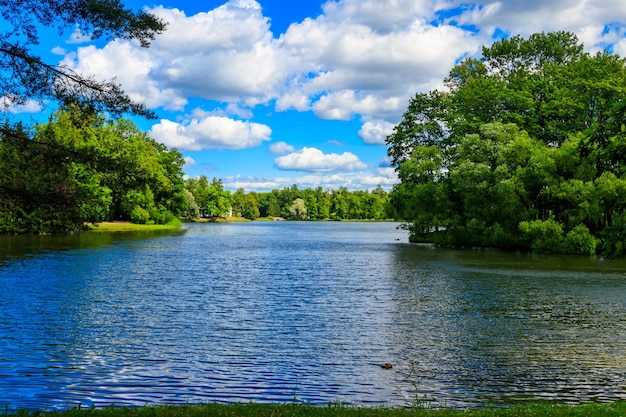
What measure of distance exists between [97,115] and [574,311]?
20793 mm

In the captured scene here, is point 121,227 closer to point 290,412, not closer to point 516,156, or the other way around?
point 516,156

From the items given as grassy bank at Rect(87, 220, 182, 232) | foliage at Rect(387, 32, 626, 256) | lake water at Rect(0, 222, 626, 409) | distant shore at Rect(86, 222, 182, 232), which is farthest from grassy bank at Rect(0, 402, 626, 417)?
grassy bank at Rect(87, 220, 182, 232)

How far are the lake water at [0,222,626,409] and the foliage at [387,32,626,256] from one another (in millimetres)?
18213

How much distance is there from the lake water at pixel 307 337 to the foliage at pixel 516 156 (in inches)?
717

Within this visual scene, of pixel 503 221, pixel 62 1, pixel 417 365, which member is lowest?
pixel 417 365

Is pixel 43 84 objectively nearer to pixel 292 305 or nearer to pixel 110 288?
pixel 292 305

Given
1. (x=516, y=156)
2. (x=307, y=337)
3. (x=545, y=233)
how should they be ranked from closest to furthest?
(x=307, y=337) → (x=545, y=233) → (x=516, y=156)

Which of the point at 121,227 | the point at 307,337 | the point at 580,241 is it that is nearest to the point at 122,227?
the point at 121,227

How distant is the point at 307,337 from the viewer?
64.1ft

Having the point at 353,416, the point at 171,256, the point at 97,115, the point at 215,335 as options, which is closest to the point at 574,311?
the point at 215,335

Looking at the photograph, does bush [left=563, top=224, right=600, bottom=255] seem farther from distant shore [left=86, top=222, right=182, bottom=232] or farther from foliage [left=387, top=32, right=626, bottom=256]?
distant shore [left=86, top=222, right=182, bottom=232]

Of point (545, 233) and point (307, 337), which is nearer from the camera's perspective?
point (307, 337)

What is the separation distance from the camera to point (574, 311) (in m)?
24.5

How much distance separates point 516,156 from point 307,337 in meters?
46.3
